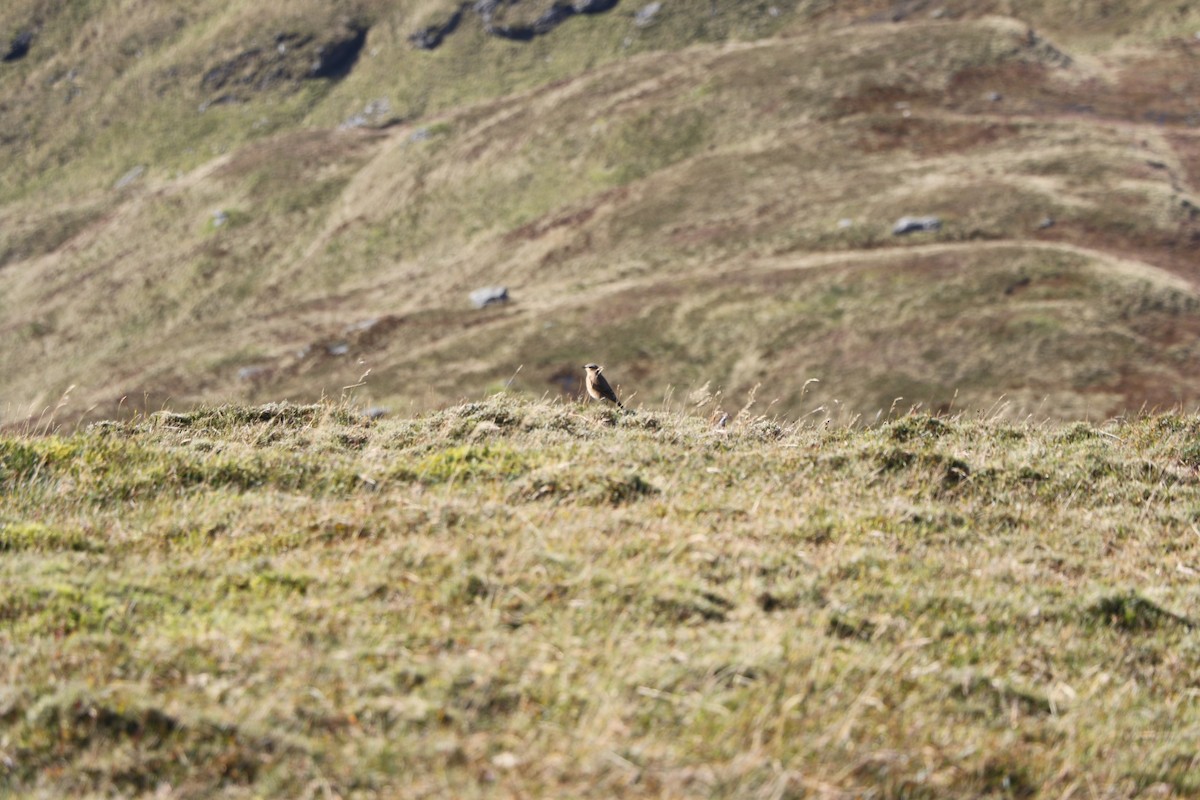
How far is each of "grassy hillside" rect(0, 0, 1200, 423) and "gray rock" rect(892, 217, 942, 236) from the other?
78 cm

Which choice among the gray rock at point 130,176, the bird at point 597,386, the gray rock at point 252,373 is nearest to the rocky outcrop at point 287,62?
the gray rock at point 130,176

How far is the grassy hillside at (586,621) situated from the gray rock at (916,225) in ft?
178

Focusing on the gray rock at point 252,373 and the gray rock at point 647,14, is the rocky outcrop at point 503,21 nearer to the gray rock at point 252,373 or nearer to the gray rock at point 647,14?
the gray rock at point 647,14

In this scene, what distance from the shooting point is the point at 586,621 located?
7328mm

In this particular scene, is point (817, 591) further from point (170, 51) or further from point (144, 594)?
point (170, 51)

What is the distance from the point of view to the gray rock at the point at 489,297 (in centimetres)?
6825

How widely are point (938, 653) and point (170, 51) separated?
157025mm

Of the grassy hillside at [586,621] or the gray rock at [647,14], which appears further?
the gray rock at [647,14]

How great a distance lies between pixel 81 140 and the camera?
5187 inches

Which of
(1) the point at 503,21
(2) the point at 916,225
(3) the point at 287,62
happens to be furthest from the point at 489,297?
(3) the point at 287,62

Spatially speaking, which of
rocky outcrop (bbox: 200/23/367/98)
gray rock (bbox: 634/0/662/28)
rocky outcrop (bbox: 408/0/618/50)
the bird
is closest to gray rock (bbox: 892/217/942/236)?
the bird

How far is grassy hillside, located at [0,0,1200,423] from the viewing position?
53406 millimetres

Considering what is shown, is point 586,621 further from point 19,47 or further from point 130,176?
point 19,47

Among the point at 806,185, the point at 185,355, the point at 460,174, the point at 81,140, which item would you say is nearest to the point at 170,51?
the point at 81,140
